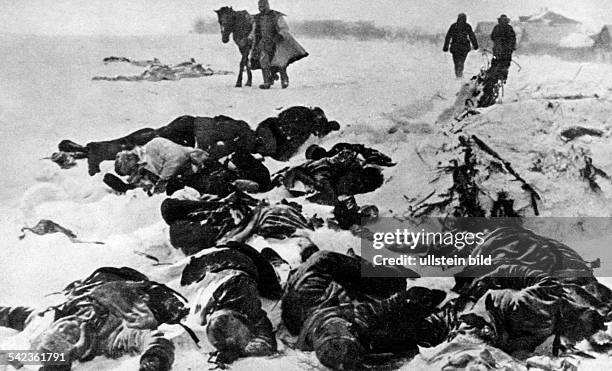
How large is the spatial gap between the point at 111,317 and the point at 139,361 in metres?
0.47

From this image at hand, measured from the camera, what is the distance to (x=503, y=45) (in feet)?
21.7

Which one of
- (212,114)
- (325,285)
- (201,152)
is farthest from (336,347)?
(212,114)

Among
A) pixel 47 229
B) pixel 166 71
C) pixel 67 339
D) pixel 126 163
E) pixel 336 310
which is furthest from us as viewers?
pixel 166 71

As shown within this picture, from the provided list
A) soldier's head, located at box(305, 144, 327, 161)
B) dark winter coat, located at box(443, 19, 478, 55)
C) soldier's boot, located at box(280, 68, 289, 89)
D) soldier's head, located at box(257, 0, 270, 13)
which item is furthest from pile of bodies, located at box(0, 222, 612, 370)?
soldier's head, located at box(257, 0, 270, 13)

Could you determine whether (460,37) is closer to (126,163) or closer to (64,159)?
(126,163)

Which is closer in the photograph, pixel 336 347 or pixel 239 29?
Result: pixel 336 347

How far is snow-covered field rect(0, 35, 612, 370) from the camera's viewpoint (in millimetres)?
6402

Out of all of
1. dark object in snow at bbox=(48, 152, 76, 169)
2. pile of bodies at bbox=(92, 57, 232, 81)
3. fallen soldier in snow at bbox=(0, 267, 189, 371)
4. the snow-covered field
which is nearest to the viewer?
fallen soldier in snow at bbox=(0, 267, 189, 371)

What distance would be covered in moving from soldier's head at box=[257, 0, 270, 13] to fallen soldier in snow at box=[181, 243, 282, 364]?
220 centimetres

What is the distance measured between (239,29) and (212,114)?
839 mm

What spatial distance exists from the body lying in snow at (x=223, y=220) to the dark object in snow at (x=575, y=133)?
8.41ft

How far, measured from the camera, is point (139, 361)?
20.0 ft

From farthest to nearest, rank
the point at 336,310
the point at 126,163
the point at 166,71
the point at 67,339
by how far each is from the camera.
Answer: the point at 166,71
the point at 126,163
the point at 336,310
the point at 67,339

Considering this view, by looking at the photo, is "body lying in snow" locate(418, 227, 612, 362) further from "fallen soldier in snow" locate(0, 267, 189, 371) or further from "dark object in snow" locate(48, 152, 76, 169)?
"dark object in snow" locate(48, 152, 76, 169)
